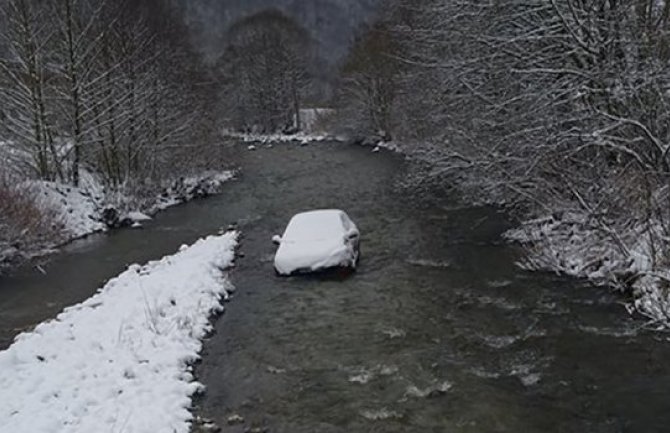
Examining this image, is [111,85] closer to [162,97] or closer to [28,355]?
[162,97]

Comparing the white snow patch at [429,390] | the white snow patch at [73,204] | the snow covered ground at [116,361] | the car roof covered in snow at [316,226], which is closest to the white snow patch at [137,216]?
the white snow patch at [73,204]

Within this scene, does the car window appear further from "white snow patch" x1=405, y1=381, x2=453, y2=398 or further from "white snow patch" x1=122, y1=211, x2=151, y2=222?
"white snow patch" x1=122, y1=211, x2=151, y2=222

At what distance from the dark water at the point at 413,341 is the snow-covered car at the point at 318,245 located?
1.11 ft

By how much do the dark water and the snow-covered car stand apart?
1.11 ft

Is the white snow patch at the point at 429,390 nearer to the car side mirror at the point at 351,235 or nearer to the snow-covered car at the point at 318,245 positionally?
the snow-covered car at the point at 318,245

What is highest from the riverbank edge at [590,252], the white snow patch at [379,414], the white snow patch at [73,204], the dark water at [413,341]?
the white snow patch at [73,204]

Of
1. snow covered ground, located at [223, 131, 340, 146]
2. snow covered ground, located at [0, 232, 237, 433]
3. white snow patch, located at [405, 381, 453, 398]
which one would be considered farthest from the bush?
snow covered ground, located at [223, 131, 340, 146]

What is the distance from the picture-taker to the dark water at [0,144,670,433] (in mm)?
8031

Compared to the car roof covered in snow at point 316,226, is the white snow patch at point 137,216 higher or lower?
lower

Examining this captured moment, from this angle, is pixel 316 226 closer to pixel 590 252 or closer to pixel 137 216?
pixel 590 252

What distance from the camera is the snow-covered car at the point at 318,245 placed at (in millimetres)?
14164

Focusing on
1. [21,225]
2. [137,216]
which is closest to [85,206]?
[137,216]

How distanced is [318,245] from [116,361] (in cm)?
619

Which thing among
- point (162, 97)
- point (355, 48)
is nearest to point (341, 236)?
point (162, 97)
